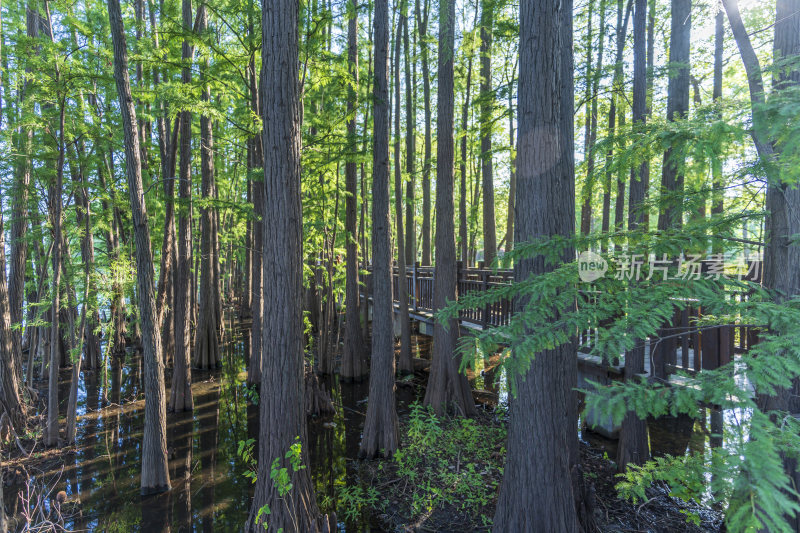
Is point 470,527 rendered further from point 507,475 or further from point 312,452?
point 312,452

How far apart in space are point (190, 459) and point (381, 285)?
4.69 meters

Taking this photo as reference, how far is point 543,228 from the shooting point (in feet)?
11.5

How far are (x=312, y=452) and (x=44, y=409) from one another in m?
6.78

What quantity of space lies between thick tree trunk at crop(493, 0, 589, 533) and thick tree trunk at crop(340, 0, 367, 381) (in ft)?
15.6

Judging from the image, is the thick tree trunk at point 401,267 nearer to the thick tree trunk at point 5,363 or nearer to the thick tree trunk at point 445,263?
the thick tree trunk at point 445,263

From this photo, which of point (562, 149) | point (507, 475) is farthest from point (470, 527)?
point (562, 149)

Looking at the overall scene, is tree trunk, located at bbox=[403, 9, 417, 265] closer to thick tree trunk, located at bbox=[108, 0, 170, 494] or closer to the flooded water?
the flooded water

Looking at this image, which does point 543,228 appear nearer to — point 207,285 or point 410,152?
point 410,152

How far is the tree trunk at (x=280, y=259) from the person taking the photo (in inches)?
165

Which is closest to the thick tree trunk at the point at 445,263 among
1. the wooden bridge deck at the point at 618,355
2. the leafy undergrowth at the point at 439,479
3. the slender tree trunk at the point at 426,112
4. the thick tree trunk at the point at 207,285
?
the leafy undergrowth at the point at 439,479

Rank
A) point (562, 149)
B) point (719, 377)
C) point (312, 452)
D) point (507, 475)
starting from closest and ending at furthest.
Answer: point (719, 377) < point (562, 149) < point (507, 475) < point (312, 452)

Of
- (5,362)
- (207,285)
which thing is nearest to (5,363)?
(5,362)

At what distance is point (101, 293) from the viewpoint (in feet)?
28.8

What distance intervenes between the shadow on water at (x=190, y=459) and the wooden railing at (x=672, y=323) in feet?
9.63
